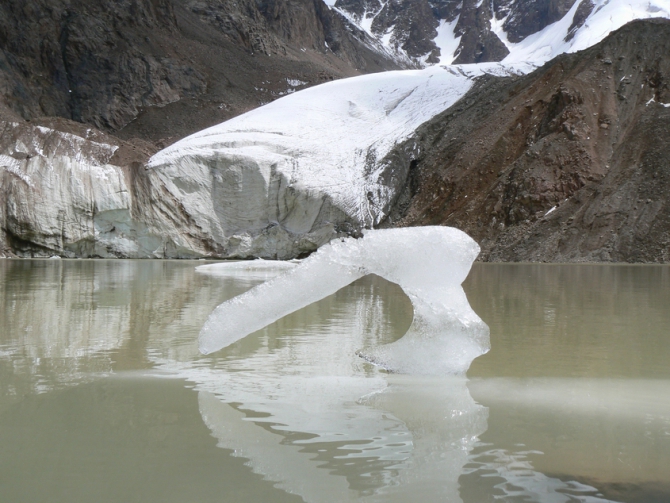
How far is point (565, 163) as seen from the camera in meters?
33.0

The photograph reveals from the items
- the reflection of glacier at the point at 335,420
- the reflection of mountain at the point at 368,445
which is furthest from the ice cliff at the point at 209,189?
the reflection of mountain at the point at 368,445

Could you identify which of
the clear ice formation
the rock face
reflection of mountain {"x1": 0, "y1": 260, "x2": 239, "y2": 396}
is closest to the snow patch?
the rock face

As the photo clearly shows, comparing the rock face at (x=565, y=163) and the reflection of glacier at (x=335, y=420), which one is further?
the rock face at (x=565, y=163)

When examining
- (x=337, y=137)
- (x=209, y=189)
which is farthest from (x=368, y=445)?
(x=337, y=137)

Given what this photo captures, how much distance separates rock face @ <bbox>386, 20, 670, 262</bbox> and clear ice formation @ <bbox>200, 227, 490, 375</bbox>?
24.0 m

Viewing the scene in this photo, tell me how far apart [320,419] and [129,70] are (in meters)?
64.4

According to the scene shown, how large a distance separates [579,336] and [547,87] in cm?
3500

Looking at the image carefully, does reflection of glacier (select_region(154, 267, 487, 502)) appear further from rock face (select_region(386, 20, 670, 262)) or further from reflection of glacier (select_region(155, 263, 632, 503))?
rock face (select_region(386, 20, 670, 262))

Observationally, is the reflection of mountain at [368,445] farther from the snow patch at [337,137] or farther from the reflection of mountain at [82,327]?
the snow patch at [337,137]

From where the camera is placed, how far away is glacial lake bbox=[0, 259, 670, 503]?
2705 millimetres

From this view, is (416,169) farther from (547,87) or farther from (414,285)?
(414,285)

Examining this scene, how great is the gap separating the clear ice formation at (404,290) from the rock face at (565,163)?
78.7 ft

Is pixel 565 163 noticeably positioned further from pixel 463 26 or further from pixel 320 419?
pixel 463 26

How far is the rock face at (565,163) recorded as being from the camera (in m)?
28.4
